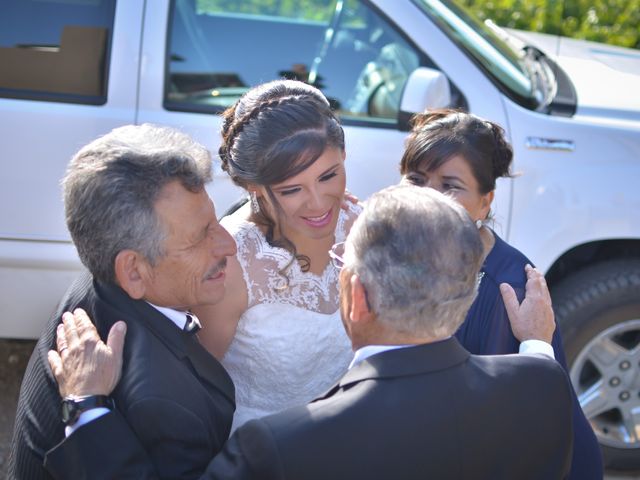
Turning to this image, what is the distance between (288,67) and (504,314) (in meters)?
2.06

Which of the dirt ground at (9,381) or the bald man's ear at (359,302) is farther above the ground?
the bald man's ear at (359,302)

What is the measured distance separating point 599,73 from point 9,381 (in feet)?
11.0

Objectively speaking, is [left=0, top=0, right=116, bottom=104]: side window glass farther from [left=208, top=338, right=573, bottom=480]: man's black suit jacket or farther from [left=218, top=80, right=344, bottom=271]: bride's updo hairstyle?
[left=208, top=338, right=573, bottom=480]: man's black suit jacket

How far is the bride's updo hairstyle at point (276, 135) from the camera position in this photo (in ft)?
7.91

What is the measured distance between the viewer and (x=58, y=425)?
185 cm

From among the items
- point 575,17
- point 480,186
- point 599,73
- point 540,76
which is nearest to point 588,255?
point 540,76

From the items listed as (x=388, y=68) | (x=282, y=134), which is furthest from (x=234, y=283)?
(x=388, y=68)

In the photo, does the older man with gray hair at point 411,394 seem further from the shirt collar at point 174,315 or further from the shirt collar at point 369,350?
the shirt collar at point 174,315

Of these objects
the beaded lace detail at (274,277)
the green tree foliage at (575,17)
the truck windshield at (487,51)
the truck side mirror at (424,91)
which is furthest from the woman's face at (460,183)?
the green tree foliage at (575,17)

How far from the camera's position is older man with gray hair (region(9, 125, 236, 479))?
1803 mm

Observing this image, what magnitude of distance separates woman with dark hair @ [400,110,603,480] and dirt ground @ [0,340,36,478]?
235cm

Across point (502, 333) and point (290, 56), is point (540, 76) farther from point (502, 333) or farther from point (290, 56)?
point (502, 333)

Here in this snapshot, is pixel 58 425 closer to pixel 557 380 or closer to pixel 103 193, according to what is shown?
pixel 103 193

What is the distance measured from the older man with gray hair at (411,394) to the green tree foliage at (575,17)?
6.35 m
